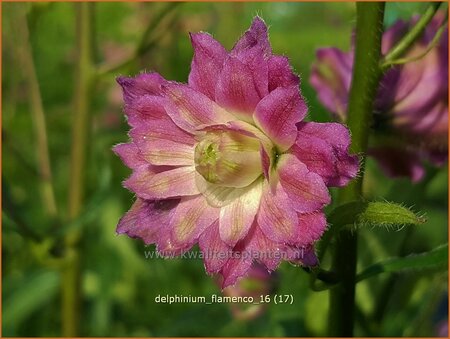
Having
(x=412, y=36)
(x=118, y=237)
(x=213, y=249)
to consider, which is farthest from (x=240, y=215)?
(x=118, y=237)

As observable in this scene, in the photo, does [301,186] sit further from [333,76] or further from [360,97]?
[333,76]

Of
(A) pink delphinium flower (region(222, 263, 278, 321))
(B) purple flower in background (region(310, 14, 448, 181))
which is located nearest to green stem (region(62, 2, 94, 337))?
(A) pink delphinium flower (region(222, 263, 278, 321))

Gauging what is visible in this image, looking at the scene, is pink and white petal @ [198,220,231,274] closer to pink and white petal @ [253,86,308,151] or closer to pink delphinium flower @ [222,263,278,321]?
pink and white petal @ [253,86,308,151]

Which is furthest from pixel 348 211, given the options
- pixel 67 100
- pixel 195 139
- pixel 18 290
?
pixel 67 100

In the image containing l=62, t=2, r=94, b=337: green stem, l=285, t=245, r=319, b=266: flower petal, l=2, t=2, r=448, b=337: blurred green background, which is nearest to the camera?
l=285, t=245, r=319, b=266: flower petal

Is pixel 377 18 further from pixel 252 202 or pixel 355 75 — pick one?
pixel 252 202

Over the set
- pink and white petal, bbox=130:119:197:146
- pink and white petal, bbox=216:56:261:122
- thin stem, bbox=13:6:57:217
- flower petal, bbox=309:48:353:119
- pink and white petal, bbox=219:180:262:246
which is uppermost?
thin stem, bbox=13:6:57:217
